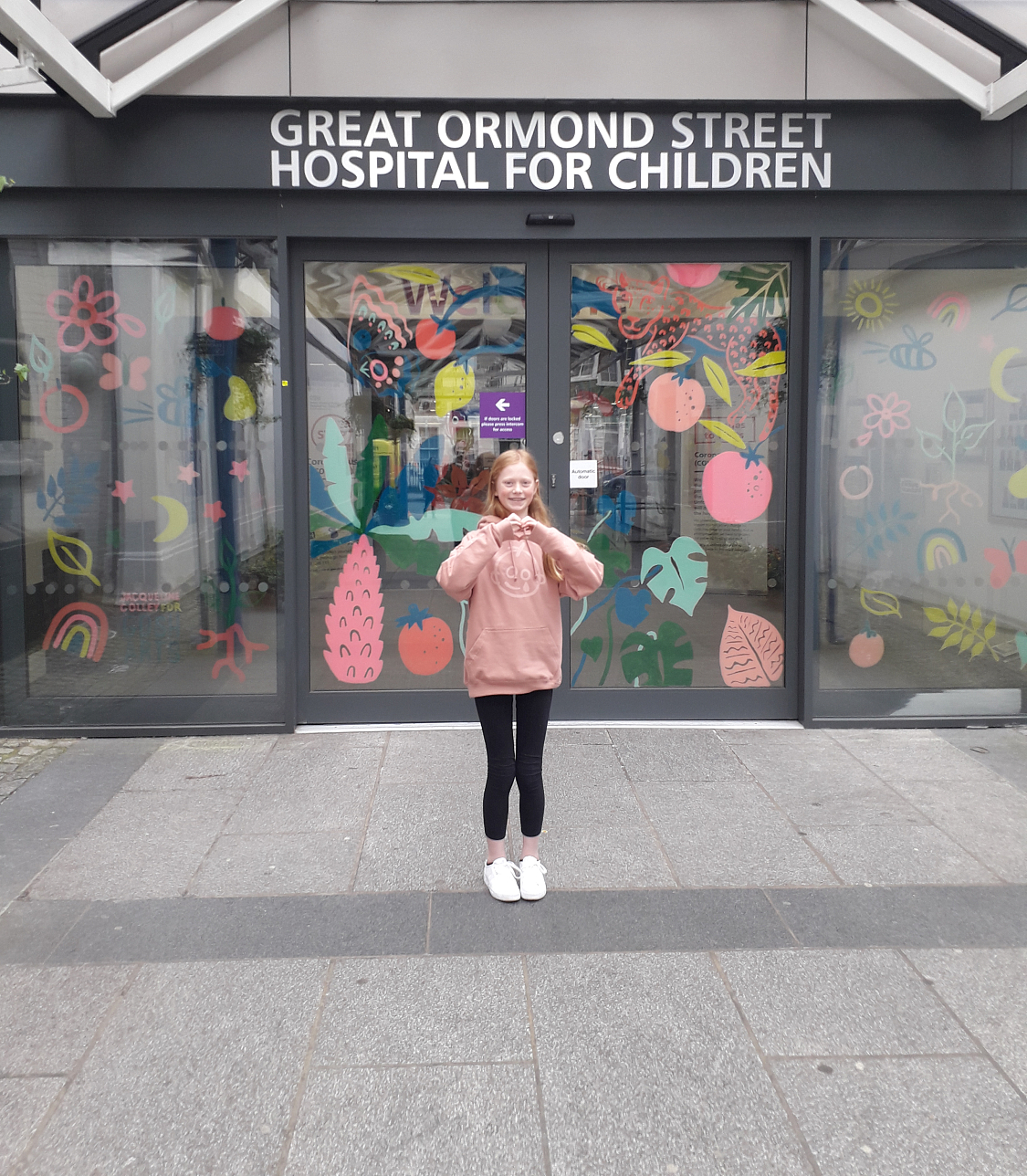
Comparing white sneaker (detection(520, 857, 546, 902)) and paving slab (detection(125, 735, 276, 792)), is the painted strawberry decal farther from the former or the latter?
white sneaker (detection(520, 857, 546, 902))

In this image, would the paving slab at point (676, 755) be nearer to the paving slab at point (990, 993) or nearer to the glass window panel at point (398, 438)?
the glass window panel at point (398, 438)

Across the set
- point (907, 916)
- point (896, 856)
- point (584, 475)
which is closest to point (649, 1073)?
point (907, 916)

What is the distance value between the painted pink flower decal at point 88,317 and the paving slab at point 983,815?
531cm

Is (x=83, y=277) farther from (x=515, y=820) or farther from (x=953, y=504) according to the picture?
(x=953, y=504)

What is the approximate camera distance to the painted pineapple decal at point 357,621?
6.15 metres

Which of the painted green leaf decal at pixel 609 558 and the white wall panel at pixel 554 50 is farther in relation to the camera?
the painted green leaf decal at pixel 609 558

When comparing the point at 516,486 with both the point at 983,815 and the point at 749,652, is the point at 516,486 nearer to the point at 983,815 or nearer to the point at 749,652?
the point at 983,815

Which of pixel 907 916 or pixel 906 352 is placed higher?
pixel 906 352

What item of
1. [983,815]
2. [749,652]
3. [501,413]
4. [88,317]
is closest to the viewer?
[983,815]

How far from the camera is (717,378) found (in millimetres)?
6086

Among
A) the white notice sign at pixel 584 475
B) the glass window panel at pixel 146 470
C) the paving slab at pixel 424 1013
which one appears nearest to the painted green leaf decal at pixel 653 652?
the white notice sign at pixel 584 475

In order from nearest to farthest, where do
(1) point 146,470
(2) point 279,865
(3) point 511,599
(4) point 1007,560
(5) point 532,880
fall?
1. (3) point 511,599
2. (5) point 532,880
3. (2) point 279,865
4. (1) point 146,470
5. (4) point 1007,560

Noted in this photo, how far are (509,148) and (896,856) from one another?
14.6 feet

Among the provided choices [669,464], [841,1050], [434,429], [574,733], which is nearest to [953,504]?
[669,464]
